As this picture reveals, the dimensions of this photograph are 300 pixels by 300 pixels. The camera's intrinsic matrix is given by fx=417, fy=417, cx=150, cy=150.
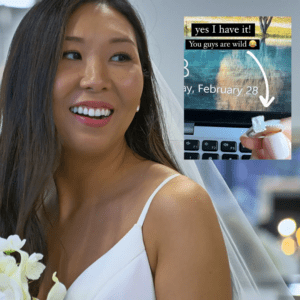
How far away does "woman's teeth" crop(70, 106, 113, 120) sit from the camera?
2.13 feet

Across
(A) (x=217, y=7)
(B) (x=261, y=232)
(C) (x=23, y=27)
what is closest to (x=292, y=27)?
(A) (x=217, y=7)

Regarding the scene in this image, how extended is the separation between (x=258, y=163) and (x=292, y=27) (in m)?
0.62

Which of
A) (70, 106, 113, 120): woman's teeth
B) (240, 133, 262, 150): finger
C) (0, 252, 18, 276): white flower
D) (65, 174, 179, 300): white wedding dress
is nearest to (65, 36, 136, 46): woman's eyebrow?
(70, 106, 113, 120): woman's teeth

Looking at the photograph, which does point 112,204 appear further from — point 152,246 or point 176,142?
point 176,142

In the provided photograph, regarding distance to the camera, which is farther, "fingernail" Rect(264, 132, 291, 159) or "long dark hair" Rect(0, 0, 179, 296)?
"fingernail" Rect(264, 132, 291, 159)

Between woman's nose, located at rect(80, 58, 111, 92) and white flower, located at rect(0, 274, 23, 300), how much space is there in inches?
11.8

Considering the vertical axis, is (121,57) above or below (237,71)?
below

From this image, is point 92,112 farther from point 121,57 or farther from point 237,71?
Answer: point 237,71

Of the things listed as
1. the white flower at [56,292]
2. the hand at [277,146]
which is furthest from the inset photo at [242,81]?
the white flower at [56,292]

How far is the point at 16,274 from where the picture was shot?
1.50 feet

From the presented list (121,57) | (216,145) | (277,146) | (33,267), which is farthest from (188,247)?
(277,146)

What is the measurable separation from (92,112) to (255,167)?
1335 millimetres

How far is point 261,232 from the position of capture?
1842mm

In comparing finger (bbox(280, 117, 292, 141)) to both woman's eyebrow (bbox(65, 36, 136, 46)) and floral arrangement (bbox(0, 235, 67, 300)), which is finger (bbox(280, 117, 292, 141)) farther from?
floral arrangement (bbox(0, 235, 67, 300))
